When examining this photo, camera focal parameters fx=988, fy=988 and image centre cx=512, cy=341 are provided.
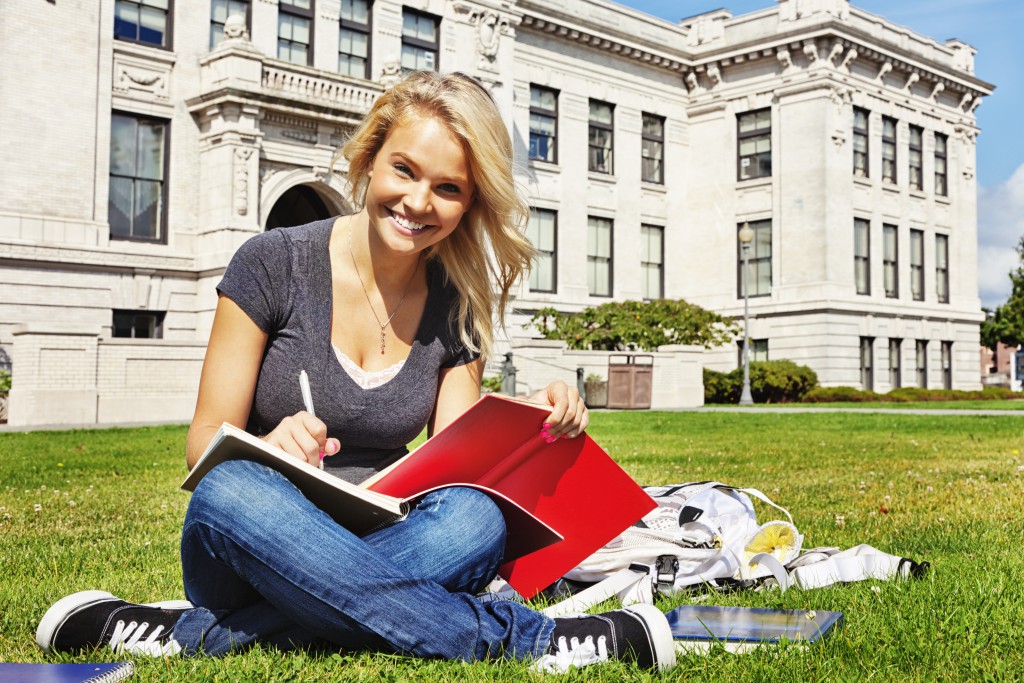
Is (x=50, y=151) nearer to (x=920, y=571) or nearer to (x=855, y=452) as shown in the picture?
(x=855, y=452)

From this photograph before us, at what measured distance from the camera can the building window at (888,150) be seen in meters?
34.3

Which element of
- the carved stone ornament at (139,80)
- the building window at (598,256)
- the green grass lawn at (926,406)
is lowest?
the green grass lawn at (926,406)

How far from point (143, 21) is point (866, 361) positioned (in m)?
24.0

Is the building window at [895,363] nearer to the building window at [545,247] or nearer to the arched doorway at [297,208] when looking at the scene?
the building window at [545,247]

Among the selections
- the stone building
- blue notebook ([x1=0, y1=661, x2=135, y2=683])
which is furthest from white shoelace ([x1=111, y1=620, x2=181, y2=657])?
the stone building

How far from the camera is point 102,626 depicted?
112 inches

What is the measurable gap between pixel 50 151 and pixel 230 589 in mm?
19432

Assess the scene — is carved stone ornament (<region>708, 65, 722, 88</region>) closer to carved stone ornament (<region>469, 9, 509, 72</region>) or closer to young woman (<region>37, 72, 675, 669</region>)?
carved stone ornament (<region>469, 9, 509, 72</region>)

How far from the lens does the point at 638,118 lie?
108ft

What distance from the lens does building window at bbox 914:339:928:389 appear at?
115 ft

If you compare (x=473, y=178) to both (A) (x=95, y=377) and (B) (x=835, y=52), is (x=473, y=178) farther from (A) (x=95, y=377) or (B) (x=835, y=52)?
(B) (x=835, y=52)

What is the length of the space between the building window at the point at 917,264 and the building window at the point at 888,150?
246 cm

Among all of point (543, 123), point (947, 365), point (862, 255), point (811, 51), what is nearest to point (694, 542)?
point (543, 123)

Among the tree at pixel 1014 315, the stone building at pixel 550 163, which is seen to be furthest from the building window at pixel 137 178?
the tree at pixel 1014 315
